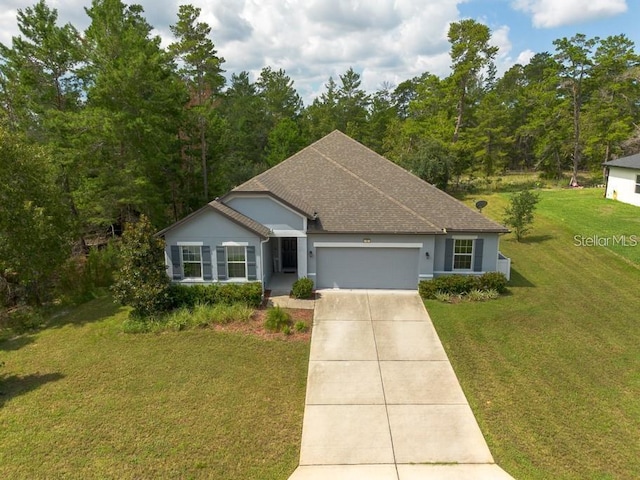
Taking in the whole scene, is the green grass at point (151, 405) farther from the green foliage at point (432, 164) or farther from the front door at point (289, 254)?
the green foliage at point (432, 164)

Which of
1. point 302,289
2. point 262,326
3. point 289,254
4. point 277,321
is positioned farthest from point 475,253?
point 262,326

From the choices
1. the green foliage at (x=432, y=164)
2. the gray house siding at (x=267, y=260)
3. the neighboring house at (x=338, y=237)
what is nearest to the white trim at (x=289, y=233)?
the neighboring house at (x=338, y=237)

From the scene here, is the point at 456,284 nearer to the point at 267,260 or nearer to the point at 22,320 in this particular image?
the point at 267,260

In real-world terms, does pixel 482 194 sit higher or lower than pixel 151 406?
higher

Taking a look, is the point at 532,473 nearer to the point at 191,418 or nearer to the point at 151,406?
the point at 191,418

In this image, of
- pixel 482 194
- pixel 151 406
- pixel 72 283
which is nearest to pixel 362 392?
pixel 151 406

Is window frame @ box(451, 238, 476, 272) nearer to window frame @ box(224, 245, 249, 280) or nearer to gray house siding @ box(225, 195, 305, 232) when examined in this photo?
gray house siding @ box(225, 195, 305, 232)
